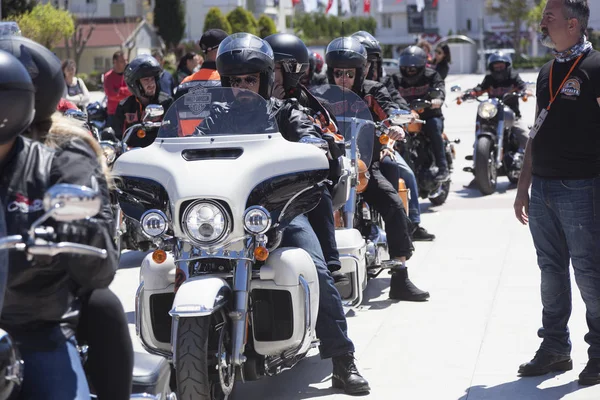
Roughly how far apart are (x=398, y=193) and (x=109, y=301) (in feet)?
15.3

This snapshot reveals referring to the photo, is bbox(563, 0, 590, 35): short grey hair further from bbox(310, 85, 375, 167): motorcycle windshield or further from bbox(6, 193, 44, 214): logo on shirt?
Answer: bbox(6, 193, 44, 214): logo on shirt

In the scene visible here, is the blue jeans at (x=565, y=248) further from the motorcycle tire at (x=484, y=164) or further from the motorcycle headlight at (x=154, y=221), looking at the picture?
the motorcycle tire at (x=484, y=164)

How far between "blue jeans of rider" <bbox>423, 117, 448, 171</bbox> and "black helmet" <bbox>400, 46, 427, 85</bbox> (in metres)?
0.49

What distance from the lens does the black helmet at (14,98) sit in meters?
2.75

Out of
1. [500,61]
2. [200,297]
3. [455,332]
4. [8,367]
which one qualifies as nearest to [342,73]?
[455,332]

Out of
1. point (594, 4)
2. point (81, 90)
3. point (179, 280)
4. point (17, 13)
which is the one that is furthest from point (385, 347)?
point (17, 13)

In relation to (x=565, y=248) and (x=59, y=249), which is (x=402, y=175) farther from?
(x=59, y=249)

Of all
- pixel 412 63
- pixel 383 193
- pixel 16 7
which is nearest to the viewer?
pixel 383 193

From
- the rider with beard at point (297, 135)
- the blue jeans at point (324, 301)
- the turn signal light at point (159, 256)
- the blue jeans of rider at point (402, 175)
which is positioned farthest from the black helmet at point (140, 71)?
the turn signal light at point (159, 256)

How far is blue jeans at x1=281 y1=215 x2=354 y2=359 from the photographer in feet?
16.9

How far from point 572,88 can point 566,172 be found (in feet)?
1.33

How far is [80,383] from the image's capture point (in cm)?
294

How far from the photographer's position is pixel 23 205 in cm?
288

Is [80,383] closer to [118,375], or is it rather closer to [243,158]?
[118,375]
